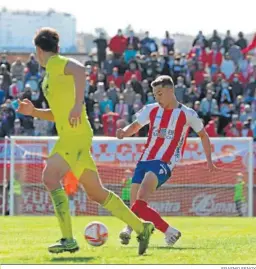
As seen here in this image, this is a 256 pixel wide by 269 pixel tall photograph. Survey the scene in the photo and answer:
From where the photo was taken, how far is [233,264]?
8500 millimetres

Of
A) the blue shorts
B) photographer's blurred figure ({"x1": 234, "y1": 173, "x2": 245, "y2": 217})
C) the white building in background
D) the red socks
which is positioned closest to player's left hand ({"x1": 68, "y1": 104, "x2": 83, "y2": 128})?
the red socks

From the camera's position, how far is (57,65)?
30.8 ft

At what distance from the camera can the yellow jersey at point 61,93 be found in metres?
9.40

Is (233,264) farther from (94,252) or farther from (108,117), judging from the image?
(108,117)

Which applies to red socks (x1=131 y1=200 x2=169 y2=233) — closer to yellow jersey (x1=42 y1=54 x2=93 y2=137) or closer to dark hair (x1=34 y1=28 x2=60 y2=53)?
yellow jersey (x1=42 y1=54 x2=93 y2=137)

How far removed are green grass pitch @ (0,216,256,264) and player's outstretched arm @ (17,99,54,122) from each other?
1.46 metres

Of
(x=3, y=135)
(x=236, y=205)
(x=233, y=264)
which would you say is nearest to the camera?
(x=233, y=264)

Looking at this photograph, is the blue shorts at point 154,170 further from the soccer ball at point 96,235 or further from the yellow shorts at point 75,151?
the yellow shorts at point 75,151

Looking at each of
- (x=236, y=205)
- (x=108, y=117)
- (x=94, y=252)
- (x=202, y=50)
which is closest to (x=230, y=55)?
(x=202, y=50)

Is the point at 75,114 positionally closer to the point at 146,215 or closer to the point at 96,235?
the point at 96,235

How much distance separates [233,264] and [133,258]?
105cm

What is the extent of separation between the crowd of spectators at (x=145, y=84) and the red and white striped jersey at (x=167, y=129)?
15891mm

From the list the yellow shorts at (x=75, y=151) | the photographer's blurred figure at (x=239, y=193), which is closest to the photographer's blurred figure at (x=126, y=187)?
the photographer's blurred figure at (x=239, y=193)

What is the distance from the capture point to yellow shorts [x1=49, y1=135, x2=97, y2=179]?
941cm
